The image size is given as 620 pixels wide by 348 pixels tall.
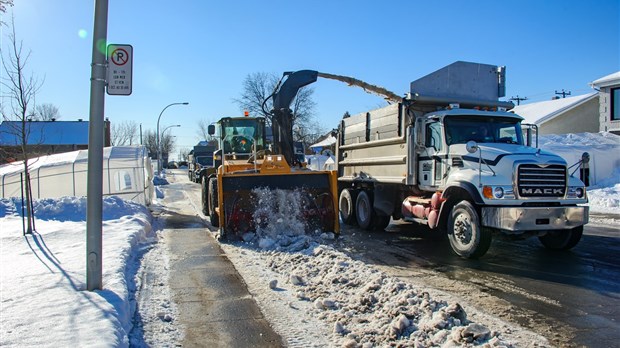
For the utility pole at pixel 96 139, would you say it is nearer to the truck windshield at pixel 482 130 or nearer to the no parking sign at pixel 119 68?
the no parking sign at pixel 119 68

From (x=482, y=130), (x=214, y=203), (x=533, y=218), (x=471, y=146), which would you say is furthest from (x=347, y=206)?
(x=533, y=218)

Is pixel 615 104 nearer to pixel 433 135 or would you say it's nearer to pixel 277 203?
pixel 433 135

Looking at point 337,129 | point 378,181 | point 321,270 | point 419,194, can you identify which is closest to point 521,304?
point 321,270

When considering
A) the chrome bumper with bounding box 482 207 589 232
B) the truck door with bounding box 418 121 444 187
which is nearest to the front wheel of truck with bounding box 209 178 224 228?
the truck door with bounding box 418 121 444 187

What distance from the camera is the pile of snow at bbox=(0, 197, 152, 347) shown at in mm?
4129

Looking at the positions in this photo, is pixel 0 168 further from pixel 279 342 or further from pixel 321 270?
pixel 279 342

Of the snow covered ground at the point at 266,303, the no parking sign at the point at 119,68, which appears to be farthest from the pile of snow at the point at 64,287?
the no parking sign at the point at 119,68

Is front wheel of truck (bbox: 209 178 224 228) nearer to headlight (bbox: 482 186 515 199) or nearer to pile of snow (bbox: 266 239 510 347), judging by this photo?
pile of snow (bbox: 266 239 510 347)

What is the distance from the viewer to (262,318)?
5.11 meters

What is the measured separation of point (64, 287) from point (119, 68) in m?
2.65

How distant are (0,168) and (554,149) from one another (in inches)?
995

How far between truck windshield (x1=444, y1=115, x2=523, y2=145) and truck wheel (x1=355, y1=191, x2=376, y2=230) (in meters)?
3.46

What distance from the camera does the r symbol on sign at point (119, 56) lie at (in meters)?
5.43

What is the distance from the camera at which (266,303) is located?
5625mm
